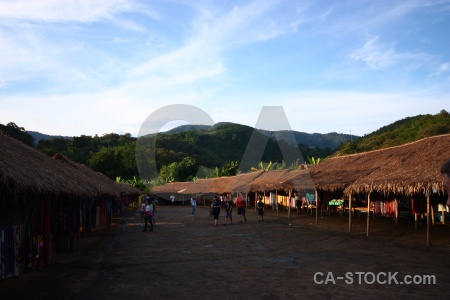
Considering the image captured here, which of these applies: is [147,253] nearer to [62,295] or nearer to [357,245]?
[62,295]

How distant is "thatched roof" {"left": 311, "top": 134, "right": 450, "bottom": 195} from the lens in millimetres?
13405

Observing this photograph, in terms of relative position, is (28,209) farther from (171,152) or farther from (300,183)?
(171,152)

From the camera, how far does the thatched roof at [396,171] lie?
13405mm

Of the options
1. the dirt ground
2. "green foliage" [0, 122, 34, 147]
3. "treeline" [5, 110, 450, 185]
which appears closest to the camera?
the dirt ground

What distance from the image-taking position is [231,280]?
321 inches

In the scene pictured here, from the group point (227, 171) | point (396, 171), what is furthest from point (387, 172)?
point (227, 171)

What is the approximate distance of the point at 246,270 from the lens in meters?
9.20

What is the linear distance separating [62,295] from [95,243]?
7974 millimetres

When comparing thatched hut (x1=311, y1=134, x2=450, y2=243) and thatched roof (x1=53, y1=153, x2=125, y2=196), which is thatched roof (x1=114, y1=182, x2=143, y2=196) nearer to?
thatched roof (x1=53, y1=153, x2=125, y2=196)

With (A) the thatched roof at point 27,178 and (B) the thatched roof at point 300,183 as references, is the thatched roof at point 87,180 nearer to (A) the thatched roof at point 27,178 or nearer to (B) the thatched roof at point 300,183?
(A) the thatched roof at point 27,178

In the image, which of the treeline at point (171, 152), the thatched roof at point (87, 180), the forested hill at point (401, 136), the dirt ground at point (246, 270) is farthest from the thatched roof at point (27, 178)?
the treeline at point (171, 152)

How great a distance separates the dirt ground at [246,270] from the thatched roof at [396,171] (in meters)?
2.00

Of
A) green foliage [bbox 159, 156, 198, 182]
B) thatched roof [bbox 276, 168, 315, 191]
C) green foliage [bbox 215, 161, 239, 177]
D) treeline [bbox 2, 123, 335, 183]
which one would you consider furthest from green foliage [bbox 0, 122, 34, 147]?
thatched roof [bbox 276, 168, 315, 191]

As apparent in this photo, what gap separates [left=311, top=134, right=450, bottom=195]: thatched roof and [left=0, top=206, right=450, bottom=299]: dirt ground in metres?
2.00
